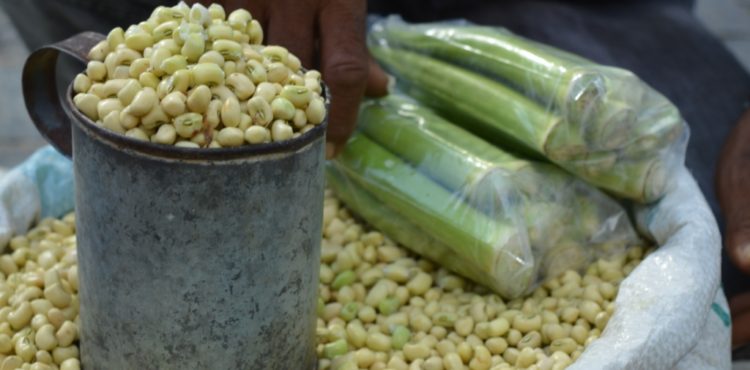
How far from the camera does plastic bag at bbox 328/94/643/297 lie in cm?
178

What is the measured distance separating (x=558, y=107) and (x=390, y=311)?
474 millimetres

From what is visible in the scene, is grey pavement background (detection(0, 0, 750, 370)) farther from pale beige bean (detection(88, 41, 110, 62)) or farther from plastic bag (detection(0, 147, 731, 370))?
pale beige bean (detection(88, 41, 110, 62))

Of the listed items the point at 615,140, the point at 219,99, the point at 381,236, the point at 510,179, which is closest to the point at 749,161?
the point at 615,140

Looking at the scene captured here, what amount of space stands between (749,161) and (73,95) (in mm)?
1457

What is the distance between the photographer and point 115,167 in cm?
134

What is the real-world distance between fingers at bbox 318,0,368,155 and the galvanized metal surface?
0.37 m

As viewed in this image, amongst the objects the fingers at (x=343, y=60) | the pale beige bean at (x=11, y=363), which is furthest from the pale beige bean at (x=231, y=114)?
the pale beige bean at (x=11, y=363)

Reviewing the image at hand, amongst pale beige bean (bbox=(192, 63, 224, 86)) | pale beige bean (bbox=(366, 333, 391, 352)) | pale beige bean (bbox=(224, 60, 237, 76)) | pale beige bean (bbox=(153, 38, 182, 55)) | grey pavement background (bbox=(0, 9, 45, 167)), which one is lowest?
grey pavement background (bbox=(0, 9, 45, 167))

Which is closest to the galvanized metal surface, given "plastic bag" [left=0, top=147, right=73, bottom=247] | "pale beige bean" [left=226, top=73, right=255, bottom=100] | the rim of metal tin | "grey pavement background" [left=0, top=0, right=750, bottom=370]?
the rim of metal tin

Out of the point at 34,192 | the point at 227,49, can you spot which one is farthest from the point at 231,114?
the point at 34,192

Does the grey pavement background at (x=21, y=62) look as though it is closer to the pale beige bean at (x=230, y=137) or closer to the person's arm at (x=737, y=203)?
the person's arm at (x=737, y=203)

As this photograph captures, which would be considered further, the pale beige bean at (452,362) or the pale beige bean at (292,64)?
the pale beige bean at (452,362)

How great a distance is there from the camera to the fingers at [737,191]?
192 centimetres

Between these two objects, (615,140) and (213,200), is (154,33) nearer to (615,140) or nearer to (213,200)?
(213,200)
